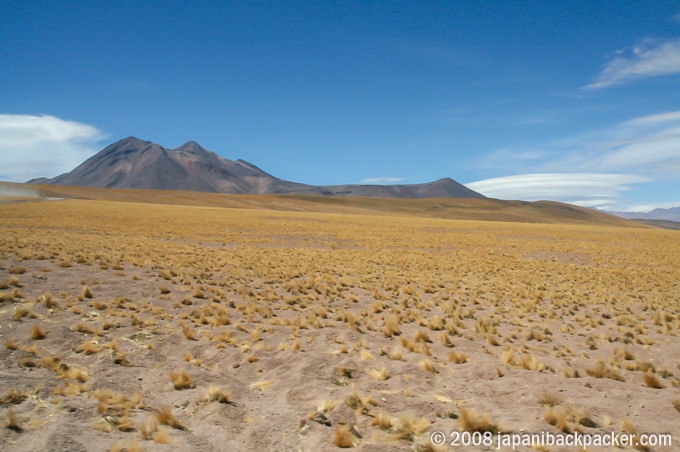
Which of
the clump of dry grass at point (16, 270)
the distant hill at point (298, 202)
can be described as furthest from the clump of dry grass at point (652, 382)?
the distant hill at point (298, 202)

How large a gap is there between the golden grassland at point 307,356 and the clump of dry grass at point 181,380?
0.03m

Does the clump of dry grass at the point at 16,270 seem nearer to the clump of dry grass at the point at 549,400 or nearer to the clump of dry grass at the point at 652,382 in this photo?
the clump of dry grass at the point at 549,400

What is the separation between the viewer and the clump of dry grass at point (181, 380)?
22.6 ft

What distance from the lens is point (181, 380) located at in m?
6.95

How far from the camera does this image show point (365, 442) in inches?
209

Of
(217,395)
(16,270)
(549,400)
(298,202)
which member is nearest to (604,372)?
(549,400)

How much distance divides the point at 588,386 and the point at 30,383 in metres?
9.23

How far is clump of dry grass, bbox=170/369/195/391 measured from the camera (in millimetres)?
Result: 6891

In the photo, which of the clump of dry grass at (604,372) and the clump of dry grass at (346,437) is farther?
the clump of dry grass at (604,372)

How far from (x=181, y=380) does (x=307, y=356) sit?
2.52 meters

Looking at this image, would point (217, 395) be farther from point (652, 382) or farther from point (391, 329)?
point (652, 382)

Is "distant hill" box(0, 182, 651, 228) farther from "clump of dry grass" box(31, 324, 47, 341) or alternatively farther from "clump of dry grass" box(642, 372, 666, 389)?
"clump of dry grass" box(642, 372, 666, 389)

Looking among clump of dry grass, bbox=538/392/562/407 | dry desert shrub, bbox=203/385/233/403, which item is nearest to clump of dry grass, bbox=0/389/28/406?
dry desert shrub, bbox=203/385/233/403

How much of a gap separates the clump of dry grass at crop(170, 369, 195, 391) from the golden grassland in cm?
3
